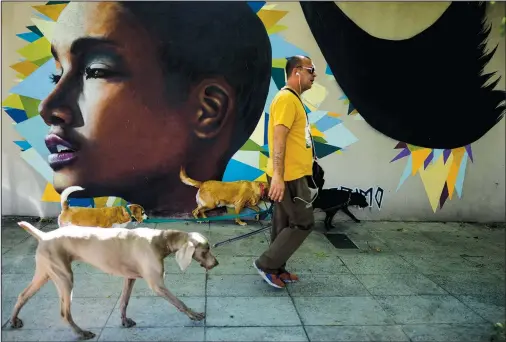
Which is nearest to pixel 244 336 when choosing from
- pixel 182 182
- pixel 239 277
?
pixel 239 277

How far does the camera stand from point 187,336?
3.34 metres

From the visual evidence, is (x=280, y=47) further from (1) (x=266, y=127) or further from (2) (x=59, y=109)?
(2) (x=59, y=109)

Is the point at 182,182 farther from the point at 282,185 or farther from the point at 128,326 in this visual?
the point at 128,326

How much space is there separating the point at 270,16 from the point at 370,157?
265cm

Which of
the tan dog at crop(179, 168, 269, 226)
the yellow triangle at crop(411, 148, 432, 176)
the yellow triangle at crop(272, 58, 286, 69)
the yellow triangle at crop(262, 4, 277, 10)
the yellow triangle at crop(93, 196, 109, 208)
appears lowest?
the yellow triangle at crop(93, 196, 109, 208)

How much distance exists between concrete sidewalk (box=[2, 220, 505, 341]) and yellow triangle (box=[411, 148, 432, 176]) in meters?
1.38

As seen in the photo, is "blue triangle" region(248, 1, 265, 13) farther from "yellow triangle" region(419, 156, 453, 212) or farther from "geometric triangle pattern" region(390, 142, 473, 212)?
"yellow triangle" region(419, 156, 453, 212)

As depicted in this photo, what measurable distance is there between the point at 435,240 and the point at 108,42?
5.50 m

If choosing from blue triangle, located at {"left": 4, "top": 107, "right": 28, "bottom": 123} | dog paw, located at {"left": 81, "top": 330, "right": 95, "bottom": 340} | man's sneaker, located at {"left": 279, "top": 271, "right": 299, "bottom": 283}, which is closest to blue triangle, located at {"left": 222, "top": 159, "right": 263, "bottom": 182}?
man's sneaker, located at {"left": 279, "top": 271, "right": 299, "bottom": 283}

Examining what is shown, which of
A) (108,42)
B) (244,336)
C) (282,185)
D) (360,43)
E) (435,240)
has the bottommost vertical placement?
(244,336)

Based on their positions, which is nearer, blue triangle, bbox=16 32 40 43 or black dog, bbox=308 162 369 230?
blue triangle, bbox=16 32 40 43

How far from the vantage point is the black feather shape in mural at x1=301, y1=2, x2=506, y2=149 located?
6496 mm

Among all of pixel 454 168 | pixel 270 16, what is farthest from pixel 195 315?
pixel 454 168

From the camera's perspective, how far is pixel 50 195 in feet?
21.5
